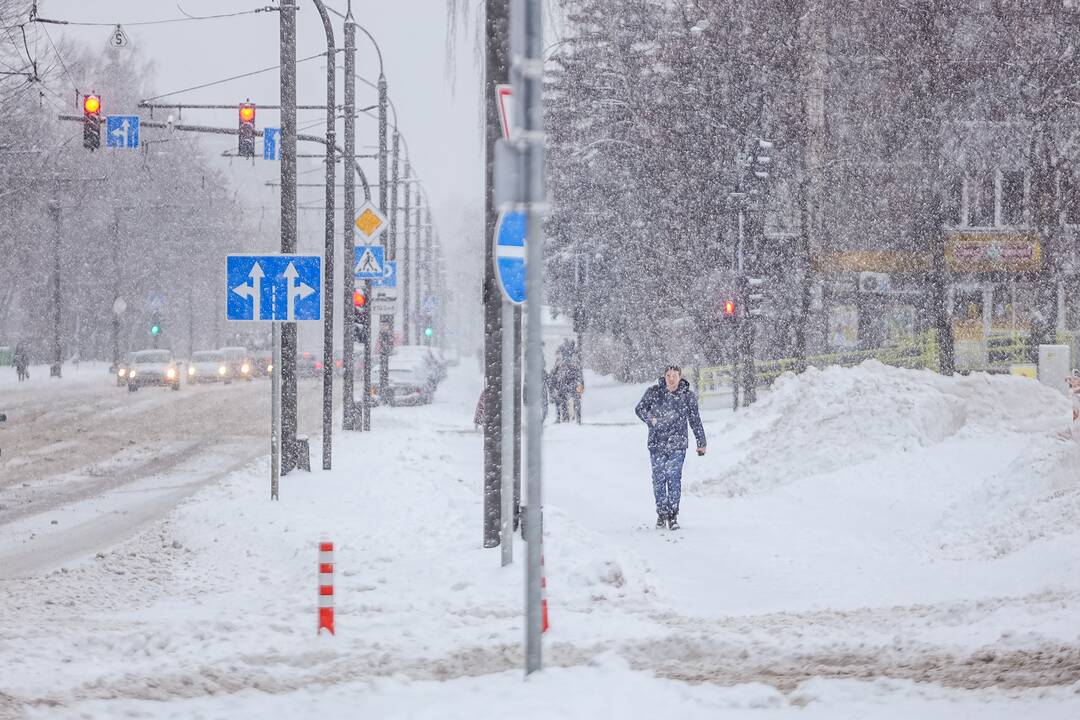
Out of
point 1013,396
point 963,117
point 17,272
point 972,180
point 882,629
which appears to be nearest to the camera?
point 882,629

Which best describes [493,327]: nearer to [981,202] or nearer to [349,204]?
[349,204]

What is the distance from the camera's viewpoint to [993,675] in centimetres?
696

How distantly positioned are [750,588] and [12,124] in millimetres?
38758

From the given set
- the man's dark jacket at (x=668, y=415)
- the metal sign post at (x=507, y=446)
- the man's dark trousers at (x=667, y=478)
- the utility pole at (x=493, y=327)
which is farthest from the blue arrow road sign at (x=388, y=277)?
the metal sign post at (x=507, y=446)

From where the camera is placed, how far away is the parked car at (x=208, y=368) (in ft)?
173

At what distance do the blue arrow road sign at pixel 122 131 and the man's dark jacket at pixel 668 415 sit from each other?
745 inches

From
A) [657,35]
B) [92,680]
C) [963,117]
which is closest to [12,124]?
[657,35]

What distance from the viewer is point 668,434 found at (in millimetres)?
13930

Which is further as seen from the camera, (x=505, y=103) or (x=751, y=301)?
(x=751, y=301)

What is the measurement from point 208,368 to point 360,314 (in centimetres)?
3015

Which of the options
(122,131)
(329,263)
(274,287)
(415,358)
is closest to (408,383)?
(415,358)

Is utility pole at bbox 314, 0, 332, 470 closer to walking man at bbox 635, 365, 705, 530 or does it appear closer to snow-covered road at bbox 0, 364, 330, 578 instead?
snow-covered road at bbox 0, 364, 330, 578

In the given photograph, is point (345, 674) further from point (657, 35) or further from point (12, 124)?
point (12, 124)

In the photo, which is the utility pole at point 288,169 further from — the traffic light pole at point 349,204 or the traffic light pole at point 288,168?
the traffic light pole at point 349,204
